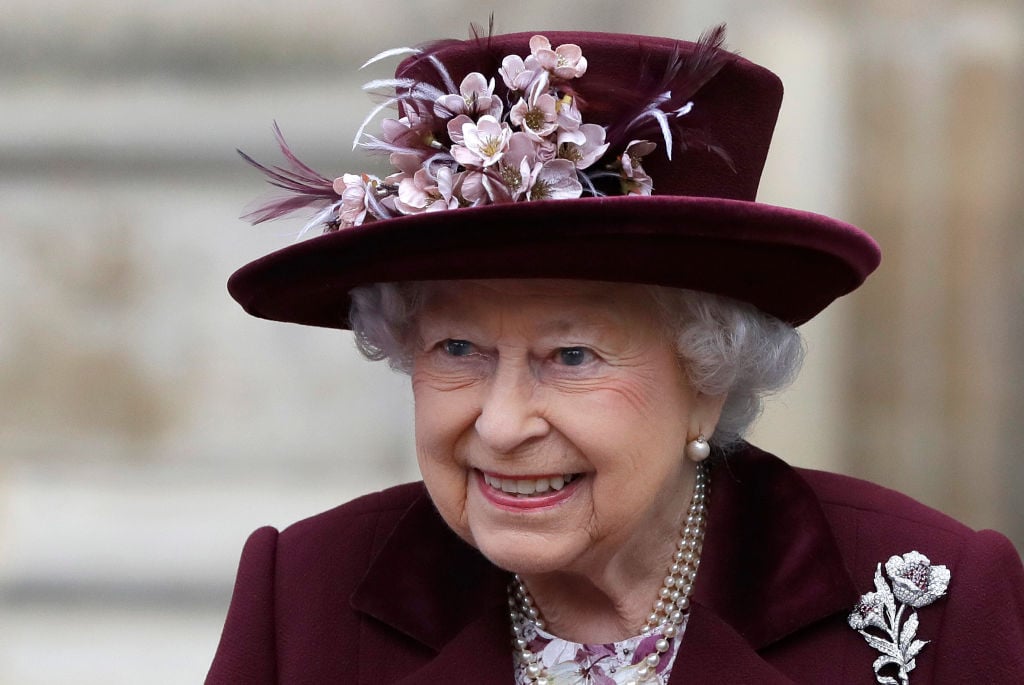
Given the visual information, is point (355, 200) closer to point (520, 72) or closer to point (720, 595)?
point (520, 72)

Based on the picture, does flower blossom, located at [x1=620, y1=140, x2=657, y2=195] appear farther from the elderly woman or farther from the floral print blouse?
the floral print blouse

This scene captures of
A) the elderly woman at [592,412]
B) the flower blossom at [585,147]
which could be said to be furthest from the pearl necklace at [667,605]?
the flower blossom at [585,147]

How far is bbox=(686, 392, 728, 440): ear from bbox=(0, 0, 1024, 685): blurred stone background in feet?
5.55

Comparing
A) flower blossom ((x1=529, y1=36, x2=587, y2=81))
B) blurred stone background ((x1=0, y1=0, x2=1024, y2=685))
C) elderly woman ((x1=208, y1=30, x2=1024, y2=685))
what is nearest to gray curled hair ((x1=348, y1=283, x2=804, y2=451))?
elderly woman ((x1=208, y1=30, x2=1024, y2=685))

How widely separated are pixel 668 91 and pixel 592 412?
0.50 meters

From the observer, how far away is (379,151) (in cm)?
175

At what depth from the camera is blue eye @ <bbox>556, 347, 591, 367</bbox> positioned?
1.72 meters

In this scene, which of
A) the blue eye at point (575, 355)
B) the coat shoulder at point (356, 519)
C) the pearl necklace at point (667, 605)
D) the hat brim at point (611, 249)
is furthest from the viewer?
the coat shoulder at point (356, 519)

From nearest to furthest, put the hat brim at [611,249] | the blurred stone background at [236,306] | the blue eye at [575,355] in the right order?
the hat brim at [611,249], the blue eye at [575,355], the blurred stone background at [236,306]

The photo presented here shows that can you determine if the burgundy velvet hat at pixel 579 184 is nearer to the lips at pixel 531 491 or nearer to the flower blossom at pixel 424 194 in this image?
the flower blossom at pixel 424 194

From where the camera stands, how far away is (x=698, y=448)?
6.20ft

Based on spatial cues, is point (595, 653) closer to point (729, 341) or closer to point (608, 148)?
point (729, 341)

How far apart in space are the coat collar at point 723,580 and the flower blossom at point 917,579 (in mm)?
86

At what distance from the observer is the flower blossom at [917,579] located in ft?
6.08
